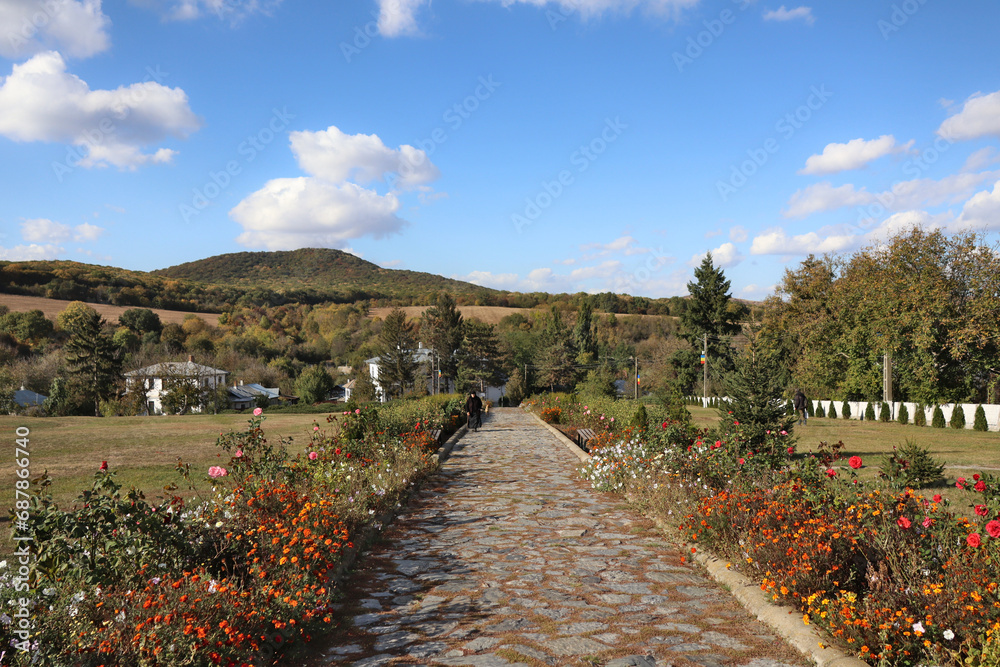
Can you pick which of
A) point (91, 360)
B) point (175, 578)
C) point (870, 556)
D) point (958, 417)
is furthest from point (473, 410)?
point (91, 360)

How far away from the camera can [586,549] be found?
5898 millimetres

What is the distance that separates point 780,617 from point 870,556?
71 cm

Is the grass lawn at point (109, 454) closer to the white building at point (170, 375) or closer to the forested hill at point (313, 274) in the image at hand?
the white building at point (170, 375)

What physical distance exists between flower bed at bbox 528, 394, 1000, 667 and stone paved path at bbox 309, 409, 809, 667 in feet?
1.29

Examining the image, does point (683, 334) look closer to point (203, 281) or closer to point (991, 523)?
point (991, 523)

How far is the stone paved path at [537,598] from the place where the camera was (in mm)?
3586

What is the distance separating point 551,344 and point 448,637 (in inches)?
2803

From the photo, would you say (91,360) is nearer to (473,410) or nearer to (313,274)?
(473,410)

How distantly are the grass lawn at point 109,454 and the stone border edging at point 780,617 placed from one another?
6.55 m

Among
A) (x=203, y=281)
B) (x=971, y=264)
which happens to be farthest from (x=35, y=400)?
(x=203, y=281)

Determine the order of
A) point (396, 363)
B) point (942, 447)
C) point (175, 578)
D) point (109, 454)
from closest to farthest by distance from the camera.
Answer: point (175, 578), point (109, 454), point (942, 447), point (396, 363)

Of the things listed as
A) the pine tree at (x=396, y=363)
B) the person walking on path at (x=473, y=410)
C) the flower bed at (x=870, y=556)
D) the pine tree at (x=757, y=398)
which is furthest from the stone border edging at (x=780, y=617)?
the pine tree at (x=396, y=363)

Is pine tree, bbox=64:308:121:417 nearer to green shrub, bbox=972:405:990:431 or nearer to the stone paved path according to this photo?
the stone paved path

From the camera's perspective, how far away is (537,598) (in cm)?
453
